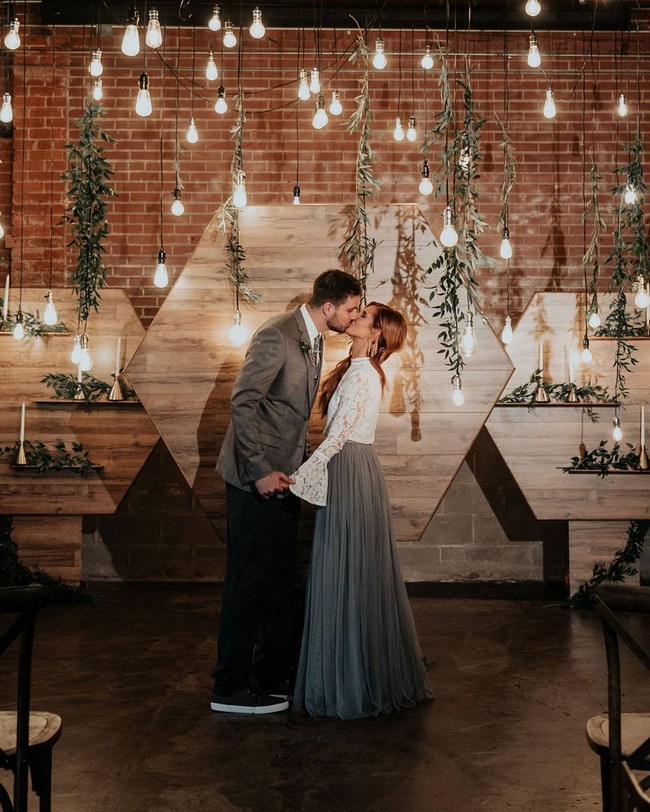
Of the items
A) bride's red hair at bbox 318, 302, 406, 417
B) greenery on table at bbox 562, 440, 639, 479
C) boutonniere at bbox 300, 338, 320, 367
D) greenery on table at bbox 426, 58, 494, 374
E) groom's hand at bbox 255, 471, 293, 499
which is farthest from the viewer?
greenery on table at bbox 562, 440, 639, 479

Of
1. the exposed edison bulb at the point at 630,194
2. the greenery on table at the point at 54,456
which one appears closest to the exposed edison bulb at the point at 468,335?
the exposed edison bulb at the point at 630,194

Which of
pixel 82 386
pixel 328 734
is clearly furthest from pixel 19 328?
pixel 328 734

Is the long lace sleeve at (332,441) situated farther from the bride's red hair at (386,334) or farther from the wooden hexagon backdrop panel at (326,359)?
the wooden hexagon backdrop panel at (326,359)

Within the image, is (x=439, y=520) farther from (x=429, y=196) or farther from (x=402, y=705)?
(x=402, y=705)

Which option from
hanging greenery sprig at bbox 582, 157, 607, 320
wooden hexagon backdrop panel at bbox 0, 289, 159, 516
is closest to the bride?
wooden hexagon backdrop panel at bbox 0, 289, 159, 516

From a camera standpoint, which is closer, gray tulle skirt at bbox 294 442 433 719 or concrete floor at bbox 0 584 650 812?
concrete floor at bbox 0 584 650 812

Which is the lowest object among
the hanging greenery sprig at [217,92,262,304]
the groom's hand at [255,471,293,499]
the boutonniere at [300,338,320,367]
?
the groom's hand at [255,471,293,499]

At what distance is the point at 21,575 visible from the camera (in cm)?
551

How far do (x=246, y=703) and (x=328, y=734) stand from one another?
42 centimetres

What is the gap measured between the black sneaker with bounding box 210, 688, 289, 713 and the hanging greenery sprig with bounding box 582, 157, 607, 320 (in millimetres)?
3287

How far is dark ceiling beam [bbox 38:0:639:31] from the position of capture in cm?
630

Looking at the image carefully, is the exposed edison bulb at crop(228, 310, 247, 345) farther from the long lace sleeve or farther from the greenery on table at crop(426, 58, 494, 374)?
the long lace sleeve

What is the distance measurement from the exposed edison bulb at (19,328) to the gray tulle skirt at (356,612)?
262cm

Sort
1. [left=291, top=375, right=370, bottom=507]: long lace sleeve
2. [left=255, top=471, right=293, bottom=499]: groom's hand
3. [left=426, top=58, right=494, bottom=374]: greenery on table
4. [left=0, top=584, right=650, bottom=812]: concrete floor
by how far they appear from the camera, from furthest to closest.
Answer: [left=426, top=58, right=494, bottom=374]: greenery on table < [left=291, top=375, right=370, bottom=507]: long lace sleeve < [left=255, top=471, right=293, bottom=499]: groom's hand < [left=0, top=584, right=650, bottom=812]: concrete floor
